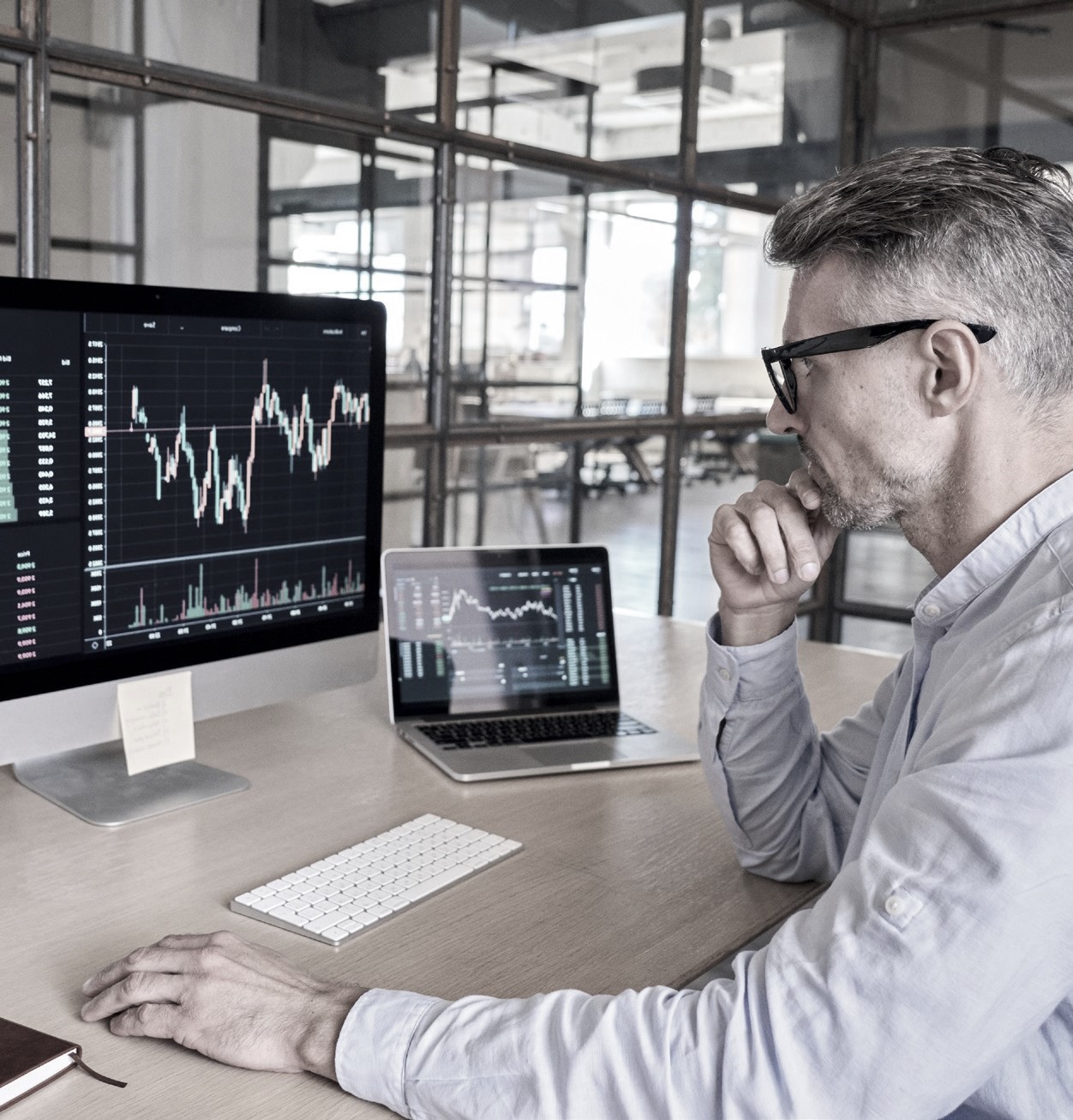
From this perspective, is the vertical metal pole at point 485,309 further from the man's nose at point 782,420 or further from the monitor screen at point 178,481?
the man's nose at point 782,420

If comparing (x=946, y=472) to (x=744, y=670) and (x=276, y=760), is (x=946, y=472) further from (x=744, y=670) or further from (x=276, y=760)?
(x=276, y=760)


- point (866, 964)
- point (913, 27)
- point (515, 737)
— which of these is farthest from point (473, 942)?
point (913, 27)

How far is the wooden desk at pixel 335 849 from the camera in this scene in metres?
0.84

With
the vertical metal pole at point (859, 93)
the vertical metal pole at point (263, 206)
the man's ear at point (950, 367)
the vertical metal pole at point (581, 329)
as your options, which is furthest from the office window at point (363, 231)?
the vertical metal pole at point (859, 93)

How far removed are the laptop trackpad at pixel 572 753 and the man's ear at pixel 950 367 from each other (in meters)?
0.64

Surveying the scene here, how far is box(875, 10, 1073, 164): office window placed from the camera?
3.76 meters

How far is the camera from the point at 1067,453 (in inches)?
37.3

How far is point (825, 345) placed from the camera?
986 millimetres

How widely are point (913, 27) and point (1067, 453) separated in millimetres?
3504

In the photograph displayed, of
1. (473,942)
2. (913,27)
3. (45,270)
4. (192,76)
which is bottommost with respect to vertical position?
(473,942)

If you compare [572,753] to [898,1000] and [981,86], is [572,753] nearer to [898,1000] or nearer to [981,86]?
[898,1000]

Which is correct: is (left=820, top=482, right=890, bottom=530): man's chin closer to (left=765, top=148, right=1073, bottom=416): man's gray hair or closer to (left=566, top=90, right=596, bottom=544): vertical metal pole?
(left=765, top=148, right=1073, bottom=416): man's gray hair

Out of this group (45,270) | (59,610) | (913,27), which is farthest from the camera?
(913,27)

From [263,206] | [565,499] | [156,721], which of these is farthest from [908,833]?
[565,499]
